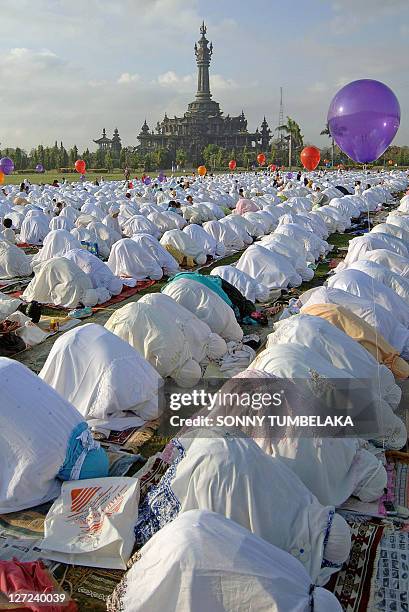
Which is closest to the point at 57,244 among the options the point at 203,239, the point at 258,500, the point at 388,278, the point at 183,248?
the point at 183,248

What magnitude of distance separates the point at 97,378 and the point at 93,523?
1414 millimetres

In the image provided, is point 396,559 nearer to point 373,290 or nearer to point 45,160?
point 373,290

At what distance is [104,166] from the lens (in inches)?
2034

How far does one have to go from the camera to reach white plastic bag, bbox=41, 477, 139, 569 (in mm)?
3217

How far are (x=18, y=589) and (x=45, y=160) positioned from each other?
52287 millimetres

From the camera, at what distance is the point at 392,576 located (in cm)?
306

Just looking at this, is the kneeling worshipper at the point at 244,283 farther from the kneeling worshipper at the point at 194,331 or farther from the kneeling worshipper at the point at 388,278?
the kneeling worshipper at the point at 194,331

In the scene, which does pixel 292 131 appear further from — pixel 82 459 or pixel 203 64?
pixel 82 459

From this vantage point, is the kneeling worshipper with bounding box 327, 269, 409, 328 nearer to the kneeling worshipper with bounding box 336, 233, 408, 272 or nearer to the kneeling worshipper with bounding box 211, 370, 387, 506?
the kneeling worshipper with bounding box 336, 233, 408, 272

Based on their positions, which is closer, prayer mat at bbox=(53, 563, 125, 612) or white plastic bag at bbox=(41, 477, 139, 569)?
prayer mat at bbox=(53, 563, 125, 612)

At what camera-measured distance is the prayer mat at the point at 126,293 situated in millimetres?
8295

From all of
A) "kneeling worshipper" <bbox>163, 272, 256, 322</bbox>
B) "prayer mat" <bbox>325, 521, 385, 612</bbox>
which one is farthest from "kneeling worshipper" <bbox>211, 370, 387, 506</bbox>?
"kneeling worshipper" <bbox>163, 272, 256, 322</bbox>

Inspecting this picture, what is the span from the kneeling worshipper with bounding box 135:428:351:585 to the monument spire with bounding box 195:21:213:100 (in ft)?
218

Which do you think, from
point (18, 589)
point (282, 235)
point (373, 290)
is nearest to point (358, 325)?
point (373, 290)
